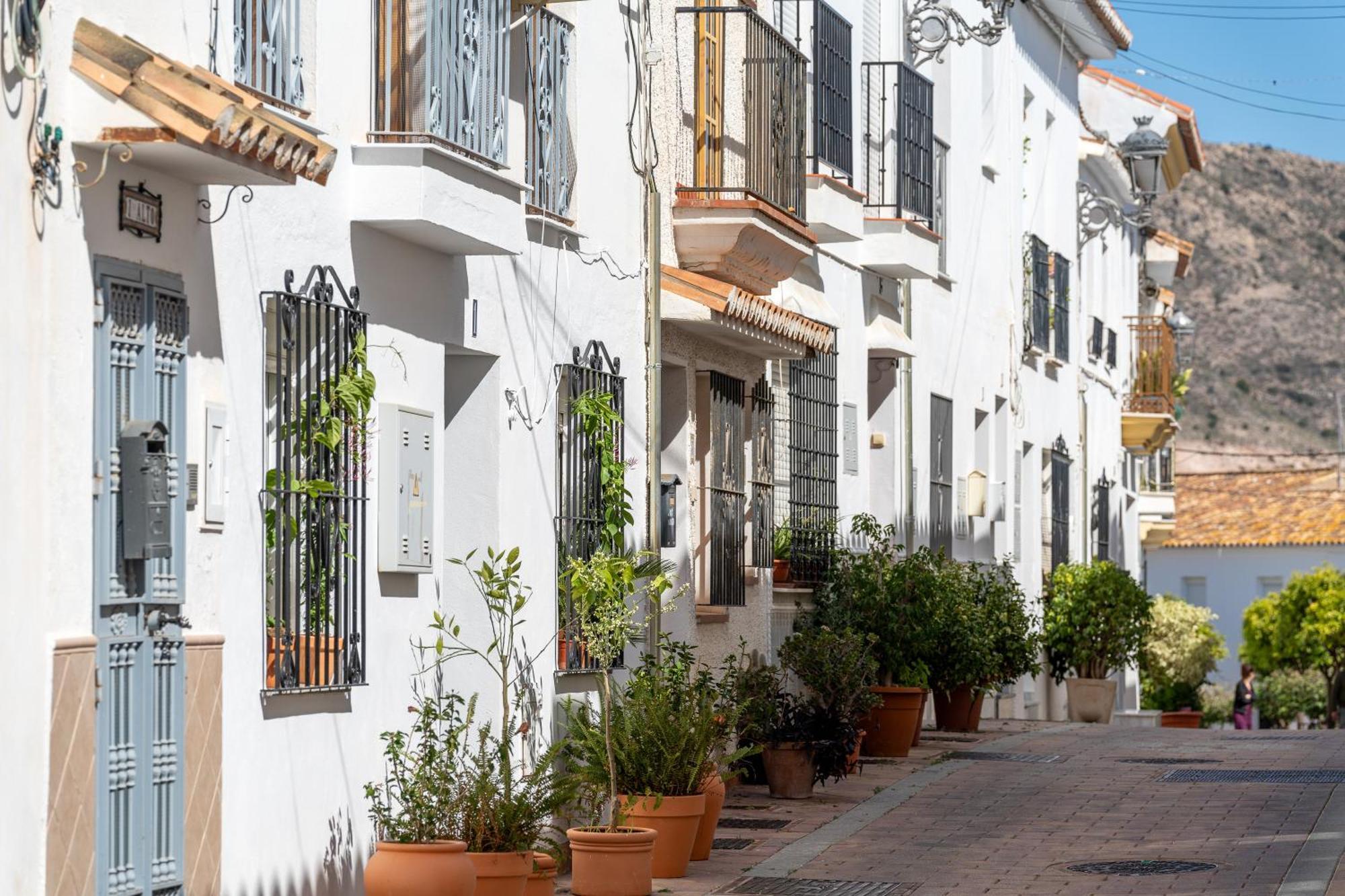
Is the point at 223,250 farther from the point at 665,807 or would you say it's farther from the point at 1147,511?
the point at 1147,511

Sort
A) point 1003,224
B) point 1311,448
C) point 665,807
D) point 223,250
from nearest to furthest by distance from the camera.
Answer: point 223,250
point 665,807
point 1003,224
point 1311,448

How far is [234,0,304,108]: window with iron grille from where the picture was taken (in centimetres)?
866

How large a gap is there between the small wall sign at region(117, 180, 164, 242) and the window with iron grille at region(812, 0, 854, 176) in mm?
9914

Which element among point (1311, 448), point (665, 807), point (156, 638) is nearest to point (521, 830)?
point (665, 807)

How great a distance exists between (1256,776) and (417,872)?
389 inches

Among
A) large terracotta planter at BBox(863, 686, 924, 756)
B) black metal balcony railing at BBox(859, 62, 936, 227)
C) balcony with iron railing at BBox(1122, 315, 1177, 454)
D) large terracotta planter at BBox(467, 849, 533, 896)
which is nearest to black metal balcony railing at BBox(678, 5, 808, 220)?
black metal balcony railing at BBox(859, 62, 936, 227)

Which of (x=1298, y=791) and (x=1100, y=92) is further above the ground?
(x=1100, y=92)

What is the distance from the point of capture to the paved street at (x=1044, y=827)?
11.5 m

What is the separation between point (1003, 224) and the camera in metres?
24.8

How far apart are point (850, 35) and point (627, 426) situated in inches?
269

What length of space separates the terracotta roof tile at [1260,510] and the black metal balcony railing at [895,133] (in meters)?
37.8

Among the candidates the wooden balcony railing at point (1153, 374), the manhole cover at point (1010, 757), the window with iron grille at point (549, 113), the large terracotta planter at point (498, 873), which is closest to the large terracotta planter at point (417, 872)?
the large terracotta planter at point (498, 873)

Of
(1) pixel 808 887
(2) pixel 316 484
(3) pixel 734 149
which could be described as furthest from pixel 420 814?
(3) pixel 734 149

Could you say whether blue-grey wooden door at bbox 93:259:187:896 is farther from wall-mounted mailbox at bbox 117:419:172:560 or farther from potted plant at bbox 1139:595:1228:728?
potted plant at bbox 1139:595:1228:728
